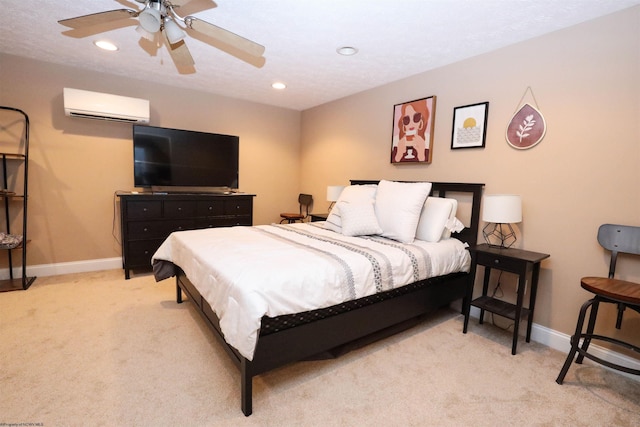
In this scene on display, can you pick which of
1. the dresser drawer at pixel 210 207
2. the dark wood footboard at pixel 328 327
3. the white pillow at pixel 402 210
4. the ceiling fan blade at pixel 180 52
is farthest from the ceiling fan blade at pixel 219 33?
the dresser drawer at pixel 210 207

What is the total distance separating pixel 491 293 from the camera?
2736mm

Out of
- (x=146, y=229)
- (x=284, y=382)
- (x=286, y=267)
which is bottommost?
(x=284, y=382)

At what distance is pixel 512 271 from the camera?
2.22 meters

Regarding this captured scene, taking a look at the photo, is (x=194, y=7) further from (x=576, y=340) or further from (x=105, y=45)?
(x=576, y=340)

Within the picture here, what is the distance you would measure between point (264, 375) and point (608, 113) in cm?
286

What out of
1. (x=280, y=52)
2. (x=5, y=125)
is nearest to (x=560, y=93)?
(x=280, y=52)

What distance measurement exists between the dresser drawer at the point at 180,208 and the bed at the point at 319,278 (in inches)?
43.0

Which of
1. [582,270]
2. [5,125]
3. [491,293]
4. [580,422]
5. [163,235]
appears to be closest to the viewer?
[580,422]

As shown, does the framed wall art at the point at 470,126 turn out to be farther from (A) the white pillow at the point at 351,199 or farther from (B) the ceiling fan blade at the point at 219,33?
(B) the ceiling fan blade at the point at 219,33

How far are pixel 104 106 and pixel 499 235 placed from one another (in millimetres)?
4301

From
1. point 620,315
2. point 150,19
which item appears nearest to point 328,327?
point 620,315

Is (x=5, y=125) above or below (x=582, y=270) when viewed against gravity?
above

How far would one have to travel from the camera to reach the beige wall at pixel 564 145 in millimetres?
1979

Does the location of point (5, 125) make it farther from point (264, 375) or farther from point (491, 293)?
point (491, 293)
